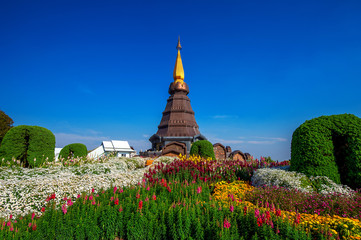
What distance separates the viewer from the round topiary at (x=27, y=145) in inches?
484

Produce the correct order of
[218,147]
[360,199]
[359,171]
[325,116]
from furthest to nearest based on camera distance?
[218,147]
[325,116]
[359,171]
[360,199]

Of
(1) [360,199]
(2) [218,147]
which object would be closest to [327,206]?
(1) [360,199]

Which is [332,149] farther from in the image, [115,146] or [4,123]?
[4,123]

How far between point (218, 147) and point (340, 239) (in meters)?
23.3

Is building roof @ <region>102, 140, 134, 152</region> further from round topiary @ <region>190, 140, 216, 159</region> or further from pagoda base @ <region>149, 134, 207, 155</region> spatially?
round topiary @ <region>190, 140, 216, 159</region>

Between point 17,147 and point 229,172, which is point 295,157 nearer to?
point 229,172

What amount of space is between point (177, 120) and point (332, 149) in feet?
89.4

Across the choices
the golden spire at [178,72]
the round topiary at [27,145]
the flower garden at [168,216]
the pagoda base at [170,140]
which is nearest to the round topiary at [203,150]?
the flower garden at [168,216]

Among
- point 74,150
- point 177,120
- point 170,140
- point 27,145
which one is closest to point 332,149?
point 27,145

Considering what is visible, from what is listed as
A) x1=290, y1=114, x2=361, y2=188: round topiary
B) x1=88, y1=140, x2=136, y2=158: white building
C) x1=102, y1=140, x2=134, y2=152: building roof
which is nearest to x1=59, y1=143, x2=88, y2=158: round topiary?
x1=88, y1=140, x2=136, y2=158: white building

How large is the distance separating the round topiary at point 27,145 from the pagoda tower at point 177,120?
19146 mm

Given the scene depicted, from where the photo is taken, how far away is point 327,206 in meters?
5.11

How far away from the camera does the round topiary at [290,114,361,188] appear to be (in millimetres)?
7505

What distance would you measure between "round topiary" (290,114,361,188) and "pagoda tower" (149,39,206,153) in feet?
76.2
